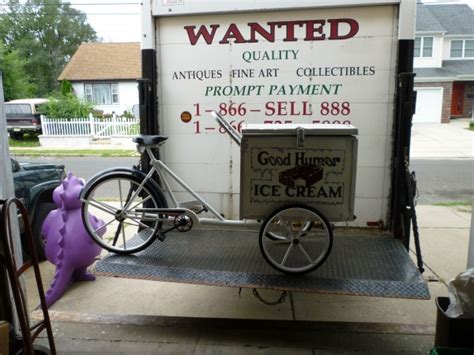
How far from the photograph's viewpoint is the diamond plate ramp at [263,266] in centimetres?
311

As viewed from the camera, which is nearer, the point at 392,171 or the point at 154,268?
the point at 154,268

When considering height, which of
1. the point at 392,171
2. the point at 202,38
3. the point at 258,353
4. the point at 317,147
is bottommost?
the point at 258,353

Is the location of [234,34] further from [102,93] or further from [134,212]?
[102,93]

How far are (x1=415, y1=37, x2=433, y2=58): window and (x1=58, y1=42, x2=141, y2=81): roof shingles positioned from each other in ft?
60.6

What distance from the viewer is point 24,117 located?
22656mm

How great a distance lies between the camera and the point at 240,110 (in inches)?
160

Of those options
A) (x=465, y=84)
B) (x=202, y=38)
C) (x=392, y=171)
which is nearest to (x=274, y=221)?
(x=392, y=171)

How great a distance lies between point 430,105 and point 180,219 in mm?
28676

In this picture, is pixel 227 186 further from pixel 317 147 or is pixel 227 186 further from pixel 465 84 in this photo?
pixel 465 84

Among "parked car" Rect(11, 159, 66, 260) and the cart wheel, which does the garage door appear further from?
the cart wheel

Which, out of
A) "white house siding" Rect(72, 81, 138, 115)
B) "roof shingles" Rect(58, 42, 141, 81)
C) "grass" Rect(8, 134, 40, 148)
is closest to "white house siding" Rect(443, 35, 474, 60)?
"roof shingles" Rect(58, 42, 141, 81)

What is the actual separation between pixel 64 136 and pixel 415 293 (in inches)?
788

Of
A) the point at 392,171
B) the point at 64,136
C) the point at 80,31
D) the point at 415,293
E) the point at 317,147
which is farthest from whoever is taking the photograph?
the point at 80,31

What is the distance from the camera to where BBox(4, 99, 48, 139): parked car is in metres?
22.6
